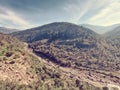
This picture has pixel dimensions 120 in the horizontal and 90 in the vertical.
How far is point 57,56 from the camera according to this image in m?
153

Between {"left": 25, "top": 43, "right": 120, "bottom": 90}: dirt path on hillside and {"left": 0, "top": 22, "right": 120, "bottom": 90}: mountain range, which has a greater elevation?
{"left": 0, "top": 22, "right": 120, "bottom": 90}: mountain range

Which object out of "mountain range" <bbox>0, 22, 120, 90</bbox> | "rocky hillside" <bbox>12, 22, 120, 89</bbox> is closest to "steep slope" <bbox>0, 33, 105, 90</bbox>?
"mountain range" <bbox>0, 22, 120, 90</bbox>

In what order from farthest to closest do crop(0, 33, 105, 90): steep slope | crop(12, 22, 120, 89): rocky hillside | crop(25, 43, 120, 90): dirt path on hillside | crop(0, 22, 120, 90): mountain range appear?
crop(12, 22, 120, 89): rocky hillside
crop(25, 43, 120, 90): dirt path on hillside
crop(0, 22, 120, 90): mountain range
crop(0, 33, 105, 90): steep slope

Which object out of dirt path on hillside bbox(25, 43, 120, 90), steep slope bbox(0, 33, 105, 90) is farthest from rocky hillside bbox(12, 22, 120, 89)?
steep slope bbox(0, 33, 105, 90)

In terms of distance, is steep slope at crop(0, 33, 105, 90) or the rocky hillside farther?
the rocky hillside

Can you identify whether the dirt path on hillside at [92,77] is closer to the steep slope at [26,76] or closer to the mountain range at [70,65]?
the mountain range at [70,65]

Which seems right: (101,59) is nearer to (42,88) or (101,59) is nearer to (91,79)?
(91,79)

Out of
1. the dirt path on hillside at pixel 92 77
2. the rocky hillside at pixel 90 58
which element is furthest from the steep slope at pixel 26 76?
the rocky hillside at pixel 90 58

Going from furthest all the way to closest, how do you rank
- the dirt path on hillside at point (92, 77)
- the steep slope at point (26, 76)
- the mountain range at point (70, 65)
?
the dirt path on hillside at point (92, 77) < the mountain range at point (70, 65) < the steep slope at point (26, 76)

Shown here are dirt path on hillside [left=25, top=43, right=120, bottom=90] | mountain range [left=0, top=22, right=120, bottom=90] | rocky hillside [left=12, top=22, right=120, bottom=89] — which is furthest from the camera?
rocky hillside [left=12, top=22, right=120, bottom=89]

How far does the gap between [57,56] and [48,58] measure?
769cm

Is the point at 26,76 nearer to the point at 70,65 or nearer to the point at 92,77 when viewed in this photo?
the point at 92,77

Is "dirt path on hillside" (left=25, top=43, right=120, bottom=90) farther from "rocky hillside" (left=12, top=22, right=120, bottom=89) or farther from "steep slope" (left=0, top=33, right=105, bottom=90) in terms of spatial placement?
"steep slope" (left=0, top=33, right=105, bottom=90)

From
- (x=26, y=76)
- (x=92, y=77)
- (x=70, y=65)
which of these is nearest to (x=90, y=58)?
(x=70, y=65)
